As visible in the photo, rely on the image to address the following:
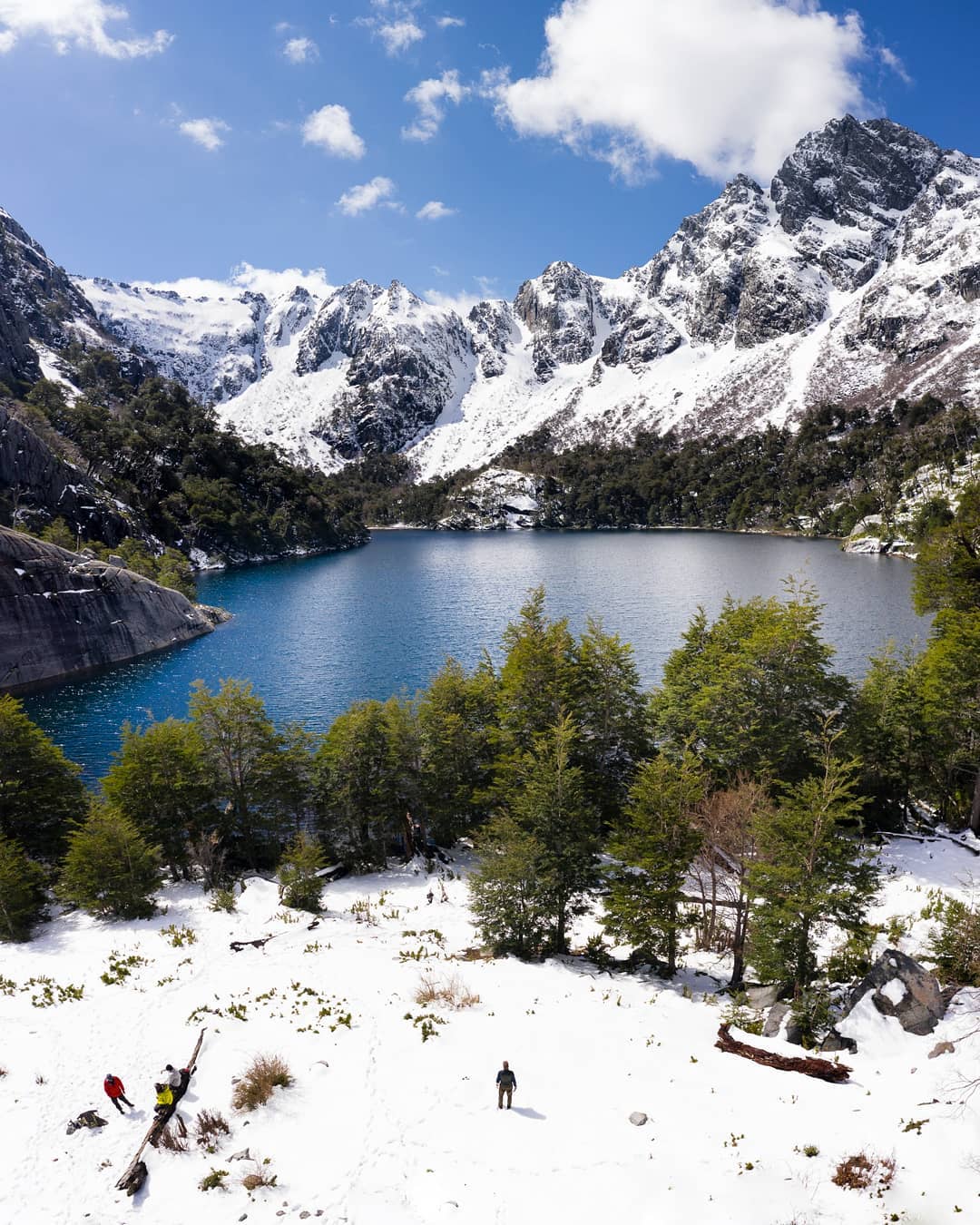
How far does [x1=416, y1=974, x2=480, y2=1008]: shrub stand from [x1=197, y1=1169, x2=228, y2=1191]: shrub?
27.1 ft

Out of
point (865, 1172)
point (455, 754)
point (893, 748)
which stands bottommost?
point (865, 1172)

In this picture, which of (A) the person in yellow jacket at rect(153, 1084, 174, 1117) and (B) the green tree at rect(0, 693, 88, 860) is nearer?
(A) the person in yellow jacket at rect(153, 1084, 174, 1117)

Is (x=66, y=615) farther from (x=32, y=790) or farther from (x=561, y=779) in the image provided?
(x=561, y=779)

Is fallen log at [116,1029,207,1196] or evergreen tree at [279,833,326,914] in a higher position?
fallen log at [116,1029,207,1196]

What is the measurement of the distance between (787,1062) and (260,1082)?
48.6 ft

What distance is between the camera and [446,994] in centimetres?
2198

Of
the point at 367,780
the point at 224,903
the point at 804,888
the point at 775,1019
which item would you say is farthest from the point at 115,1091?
the point at 367,780

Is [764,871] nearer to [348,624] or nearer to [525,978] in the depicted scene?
[525,978]

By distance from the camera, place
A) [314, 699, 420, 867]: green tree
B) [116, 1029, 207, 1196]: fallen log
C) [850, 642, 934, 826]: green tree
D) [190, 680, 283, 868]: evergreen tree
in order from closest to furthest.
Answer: [116, 1029, 207, 1196]: fallen log → [850, 642, 934, 826]: green tree → [190, 680, 283, 868]: evergreen tree → [314, 699, 420, 867]: green tree

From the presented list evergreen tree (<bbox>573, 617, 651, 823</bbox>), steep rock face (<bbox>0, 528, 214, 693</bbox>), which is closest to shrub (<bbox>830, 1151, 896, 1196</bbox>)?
evergreen tree (<bbox>573, 617, 651, 823</bbox>)

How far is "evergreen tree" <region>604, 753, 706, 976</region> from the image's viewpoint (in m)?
24.2

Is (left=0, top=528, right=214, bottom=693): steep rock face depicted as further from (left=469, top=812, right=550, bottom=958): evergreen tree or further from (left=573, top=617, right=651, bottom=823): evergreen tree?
(left=469, top=812, right=550, bottom=958): evergreen tree

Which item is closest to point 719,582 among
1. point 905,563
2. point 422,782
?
point 905,563

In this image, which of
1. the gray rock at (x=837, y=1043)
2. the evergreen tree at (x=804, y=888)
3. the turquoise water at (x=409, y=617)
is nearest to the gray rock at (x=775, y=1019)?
Answer: the evergreen tree at (x=804, y=888)
